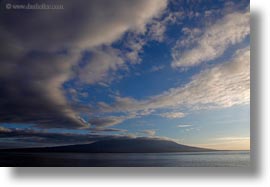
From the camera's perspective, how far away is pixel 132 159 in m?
2.44

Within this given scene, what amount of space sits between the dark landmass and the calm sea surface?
25mm

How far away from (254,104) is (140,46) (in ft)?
2.73

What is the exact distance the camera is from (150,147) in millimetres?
2451

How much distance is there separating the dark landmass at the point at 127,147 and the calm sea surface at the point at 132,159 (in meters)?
0.02

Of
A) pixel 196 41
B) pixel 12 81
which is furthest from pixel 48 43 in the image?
pixel 196 41

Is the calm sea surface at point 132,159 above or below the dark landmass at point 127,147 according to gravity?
below

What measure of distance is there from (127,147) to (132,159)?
81mm

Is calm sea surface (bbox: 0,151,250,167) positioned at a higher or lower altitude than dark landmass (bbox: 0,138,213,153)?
lower

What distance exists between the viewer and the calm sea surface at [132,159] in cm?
240

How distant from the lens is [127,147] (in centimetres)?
245

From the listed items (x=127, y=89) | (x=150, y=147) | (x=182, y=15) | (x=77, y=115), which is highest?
(x=182, y=15)

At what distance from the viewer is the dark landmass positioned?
8.00 feet

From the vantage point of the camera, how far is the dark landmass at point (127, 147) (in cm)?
244
